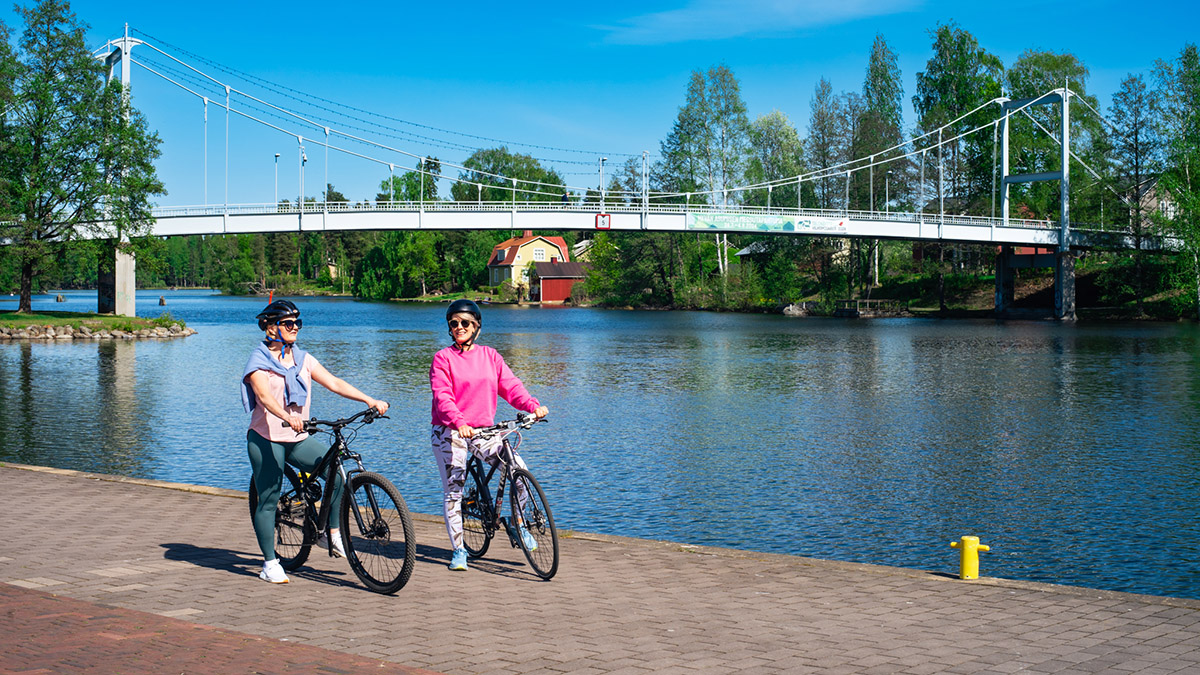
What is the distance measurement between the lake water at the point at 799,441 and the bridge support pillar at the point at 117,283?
494 inches

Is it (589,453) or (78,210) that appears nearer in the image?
(589,453)

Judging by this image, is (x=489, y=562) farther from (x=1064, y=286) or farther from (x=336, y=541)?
(x=1064, y=286)

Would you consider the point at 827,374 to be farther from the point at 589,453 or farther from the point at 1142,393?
the point at 589,453

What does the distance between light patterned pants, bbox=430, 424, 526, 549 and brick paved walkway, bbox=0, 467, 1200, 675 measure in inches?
14.3

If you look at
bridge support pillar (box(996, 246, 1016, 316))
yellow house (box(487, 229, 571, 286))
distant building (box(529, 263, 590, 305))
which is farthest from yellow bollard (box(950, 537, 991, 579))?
yellow house (box(487, 229, 571, 286))

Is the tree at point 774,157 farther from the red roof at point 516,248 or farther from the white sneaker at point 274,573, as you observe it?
the white sneaker at point 274,573

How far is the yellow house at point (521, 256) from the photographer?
109 metres

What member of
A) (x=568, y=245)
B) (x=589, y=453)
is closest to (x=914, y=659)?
(x=589, y=453)

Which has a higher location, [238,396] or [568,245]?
[568,245]

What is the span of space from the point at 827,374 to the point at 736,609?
73.8 ft

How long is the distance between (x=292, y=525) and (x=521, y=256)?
103005mm

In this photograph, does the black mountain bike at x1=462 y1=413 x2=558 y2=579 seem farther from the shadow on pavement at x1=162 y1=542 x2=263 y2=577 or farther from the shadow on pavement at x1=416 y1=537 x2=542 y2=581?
the shadow on pavement at x1=162 y1=542 x2=263 y2=577

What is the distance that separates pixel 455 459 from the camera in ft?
21.8

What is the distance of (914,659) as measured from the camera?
499 centimetres
